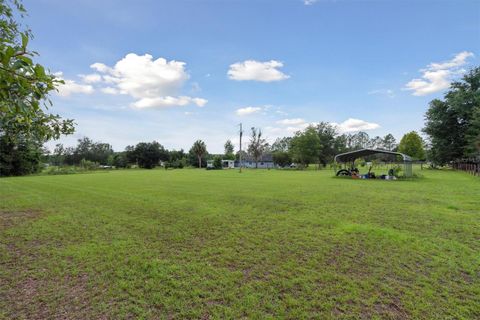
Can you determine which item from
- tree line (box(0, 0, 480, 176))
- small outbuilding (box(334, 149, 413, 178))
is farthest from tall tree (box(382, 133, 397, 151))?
small outbuilding (box(334, 149, 413, 178))

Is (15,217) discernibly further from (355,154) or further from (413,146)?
(413,146)

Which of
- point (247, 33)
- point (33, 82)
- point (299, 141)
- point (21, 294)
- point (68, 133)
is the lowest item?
point (21, 294)

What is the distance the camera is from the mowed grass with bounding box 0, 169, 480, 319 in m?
2.57

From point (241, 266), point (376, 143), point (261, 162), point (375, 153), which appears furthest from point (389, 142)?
point (241, 266)

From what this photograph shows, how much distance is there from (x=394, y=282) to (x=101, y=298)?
3.55 meters

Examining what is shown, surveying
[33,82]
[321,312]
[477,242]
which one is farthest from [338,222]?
[33,82]

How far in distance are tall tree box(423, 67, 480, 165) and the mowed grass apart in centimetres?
3472

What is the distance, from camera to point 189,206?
7.95 metres

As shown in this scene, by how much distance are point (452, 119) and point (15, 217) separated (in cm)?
4537

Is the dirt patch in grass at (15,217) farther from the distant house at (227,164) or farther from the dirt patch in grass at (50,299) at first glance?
the distant house at (227,164)

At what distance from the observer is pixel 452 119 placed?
33562 millimetres

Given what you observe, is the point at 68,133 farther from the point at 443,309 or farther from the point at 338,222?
the point at 338,222

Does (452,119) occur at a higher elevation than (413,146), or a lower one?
higher

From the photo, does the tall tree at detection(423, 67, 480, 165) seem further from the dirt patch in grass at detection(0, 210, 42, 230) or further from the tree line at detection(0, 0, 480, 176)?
the dirt patch in grass at detection(0, 210, 42, 230)
